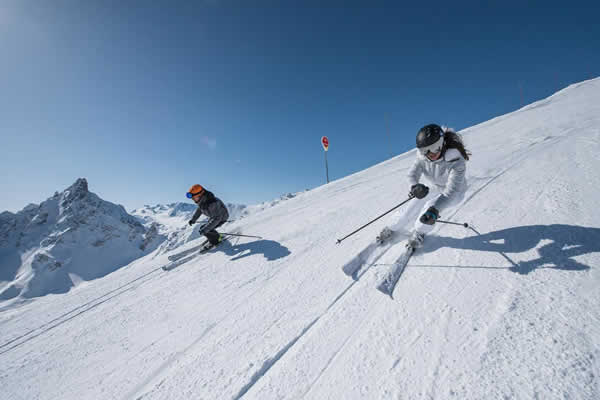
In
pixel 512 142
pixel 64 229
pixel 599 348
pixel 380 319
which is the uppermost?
pixel 64 229

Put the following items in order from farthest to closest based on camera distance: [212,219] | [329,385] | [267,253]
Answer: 1. [212,219]
2. [267,253]
3. [329,385]

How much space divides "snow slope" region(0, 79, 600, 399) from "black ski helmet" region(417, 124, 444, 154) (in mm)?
966

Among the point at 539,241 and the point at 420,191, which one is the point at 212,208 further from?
the point at 539,241

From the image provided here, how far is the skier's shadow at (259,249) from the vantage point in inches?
174

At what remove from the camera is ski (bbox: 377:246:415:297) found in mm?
2541

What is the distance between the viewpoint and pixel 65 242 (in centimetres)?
14500

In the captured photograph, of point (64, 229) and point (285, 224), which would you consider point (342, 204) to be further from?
point (64, 229)

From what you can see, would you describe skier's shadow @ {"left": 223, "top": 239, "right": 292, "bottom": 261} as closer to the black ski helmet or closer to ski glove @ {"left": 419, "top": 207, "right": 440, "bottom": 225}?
ski glove @ {"left": 419, "top": 207, "right": 440, "bottom": 225}

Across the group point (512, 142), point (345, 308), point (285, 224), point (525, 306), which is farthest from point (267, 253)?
point (512, 142)

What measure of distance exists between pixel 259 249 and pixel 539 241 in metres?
4.45

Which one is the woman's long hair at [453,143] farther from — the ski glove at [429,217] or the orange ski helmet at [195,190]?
the orange ski helmet at [195,190]

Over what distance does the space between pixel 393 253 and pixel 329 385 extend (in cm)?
201

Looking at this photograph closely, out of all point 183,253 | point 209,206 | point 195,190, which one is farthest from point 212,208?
point 183,253

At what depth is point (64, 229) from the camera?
516 feet
